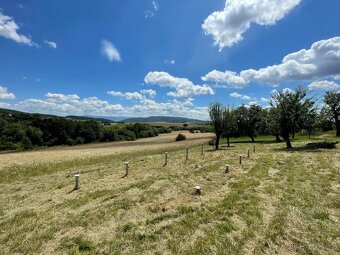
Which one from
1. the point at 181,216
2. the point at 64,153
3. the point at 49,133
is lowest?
the point at 64,153

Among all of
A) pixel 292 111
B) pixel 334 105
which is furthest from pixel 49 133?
pixel 334 105

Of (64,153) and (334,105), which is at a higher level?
(334,105)

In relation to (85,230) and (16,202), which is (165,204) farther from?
(16,202)

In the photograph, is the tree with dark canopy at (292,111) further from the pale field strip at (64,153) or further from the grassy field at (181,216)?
the pale field strip at (64,153)

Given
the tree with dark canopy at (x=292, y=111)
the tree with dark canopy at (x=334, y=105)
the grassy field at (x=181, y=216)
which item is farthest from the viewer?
the tree with dark canopy at (x=334, y=105)

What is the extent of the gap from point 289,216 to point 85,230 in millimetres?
7305

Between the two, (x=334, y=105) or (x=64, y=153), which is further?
Result: (x=334, y=105)

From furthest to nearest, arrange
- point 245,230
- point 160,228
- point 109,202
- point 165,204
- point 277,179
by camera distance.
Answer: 1. point 277,179
2. point 109,202
3. point 165,204
4. point 160,228
5. point 245,230

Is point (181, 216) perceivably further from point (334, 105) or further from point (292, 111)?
point (334, 105)

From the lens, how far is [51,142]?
244ft

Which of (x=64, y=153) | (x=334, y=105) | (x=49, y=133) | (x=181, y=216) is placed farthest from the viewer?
(x=49, y=133)

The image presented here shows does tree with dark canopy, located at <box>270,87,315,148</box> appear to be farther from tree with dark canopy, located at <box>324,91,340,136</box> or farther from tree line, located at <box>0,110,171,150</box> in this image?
tree line, located at <box>0,110,171,150</box>

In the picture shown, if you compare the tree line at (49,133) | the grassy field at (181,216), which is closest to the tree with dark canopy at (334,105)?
the grassy field at (181,216)

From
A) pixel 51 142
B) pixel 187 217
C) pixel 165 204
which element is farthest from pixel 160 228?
pixel 51 142
